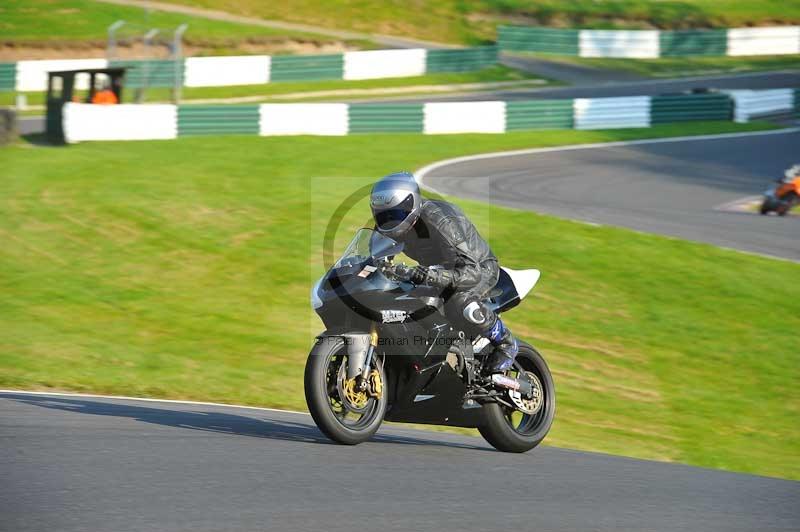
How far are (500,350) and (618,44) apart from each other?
42.4 meters

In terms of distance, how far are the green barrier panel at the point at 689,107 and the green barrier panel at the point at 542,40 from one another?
16571 mm

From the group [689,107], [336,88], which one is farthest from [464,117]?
[336,88]

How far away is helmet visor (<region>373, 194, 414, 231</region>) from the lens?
6.69 m

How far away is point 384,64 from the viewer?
40.3 metres

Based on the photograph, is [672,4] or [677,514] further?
[672,4]

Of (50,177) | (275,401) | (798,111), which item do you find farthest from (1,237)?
(798,111)

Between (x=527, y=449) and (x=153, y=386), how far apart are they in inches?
157

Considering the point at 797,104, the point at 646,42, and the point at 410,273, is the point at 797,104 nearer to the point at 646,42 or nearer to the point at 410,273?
the point at 646,42

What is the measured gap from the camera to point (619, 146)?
89.4ft

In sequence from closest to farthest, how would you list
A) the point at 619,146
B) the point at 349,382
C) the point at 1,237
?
the point at 349,382, the point at 1,237, the point at 619,146

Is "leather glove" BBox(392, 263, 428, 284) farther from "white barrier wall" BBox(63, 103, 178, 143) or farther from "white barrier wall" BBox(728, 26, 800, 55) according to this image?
"white barrier wall" BBox(728, 26, 800, 55)

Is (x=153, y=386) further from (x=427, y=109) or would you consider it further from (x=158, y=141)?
(x=427, y=109)

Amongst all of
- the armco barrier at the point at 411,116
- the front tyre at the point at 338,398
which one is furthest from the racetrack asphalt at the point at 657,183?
the front tyre at the point at 338,398

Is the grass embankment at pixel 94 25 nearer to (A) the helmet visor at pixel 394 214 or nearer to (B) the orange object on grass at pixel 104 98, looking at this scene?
(B) the orange object on grass at pixel 104 98
